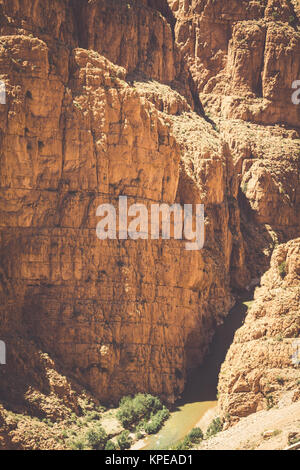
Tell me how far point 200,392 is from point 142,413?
20.3 feet

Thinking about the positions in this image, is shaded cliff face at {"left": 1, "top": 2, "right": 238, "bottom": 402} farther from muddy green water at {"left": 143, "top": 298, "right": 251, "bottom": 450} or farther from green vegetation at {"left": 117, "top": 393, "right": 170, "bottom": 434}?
green vegetation at {"left": 117, "top": 393, "right": 170, "bottom": 434}

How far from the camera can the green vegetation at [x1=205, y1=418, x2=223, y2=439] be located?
74188 millimetres

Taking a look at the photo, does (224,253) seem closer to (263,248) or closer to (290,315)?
(263,248)

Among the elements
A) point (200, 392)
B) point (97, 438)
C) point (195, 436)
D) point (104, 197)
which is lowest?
point (195, 436)

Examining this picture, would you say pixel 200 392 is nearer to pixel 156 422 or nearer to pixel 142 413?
pixel 156 422

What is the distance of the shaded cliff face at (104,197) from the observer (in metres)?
76.4

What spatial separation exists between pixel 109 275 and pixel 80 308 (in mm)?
2775

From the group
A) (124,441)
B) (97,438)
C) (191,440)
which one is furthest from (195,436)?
(97,438)

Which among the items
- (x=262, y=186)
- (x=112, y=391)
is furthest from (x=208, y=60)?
(x=112, y=391)

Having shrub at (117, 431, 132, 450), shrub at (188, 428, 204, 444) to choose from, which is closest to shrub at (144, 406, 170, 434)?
shrub at (117, 431, 132, 450)

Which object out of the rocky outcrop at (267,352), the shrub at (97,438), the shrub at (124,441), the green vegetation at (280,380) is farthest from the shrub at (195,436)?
the green vegetation at (280,380)

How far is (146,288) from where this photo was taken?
264ft

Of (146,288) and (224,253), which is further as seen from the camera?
(224,253)

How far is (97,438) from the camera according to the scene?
238 ft
